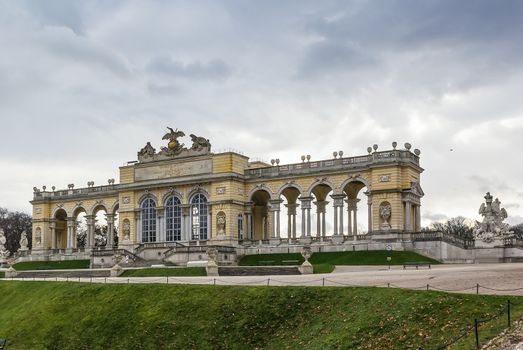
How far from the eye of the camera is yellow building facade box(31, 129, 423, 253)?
6625cm

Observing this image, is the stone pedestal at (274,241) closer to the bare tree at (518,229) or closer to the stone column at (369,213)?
the stone column at (369,213)

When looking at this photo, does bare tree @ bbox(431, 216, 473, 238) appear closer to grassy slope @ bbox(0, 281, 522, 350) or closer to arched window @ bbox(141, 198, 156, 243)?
arched window @ bbox(141, 198, 156, 243)

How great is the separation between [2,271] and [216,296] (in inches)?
1590

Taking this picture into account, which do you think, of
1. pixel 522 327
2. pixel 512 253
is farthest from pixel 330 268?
pixel 522 327

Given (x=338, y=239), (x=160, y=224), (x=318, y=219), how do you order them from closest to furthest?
1. (x=338, y=239)
2. (x=318, y=219)
3. (x=160, y=224)

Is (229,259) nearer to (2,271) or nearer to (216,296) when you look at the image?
(2,271)

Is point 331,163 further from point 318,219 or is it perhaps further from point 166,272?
point 166,272

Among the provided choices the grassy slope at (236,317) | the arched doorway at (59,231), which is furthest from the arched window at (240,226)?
the grassy slope at (236,317)

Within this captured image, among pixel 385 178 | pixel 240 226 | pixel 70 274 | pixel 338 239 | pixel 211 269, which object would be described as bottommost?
pixel 70 274

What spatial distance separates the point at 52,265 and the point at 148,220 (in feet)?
42.2

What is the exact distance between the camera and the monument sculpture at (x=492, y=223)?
5750 cm

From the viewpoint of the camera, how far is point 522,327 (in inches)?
816

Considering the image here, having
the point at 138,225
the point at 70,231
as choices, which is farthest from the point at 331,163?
the point at 70,231

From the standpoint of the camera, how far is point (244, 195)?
76.1m
